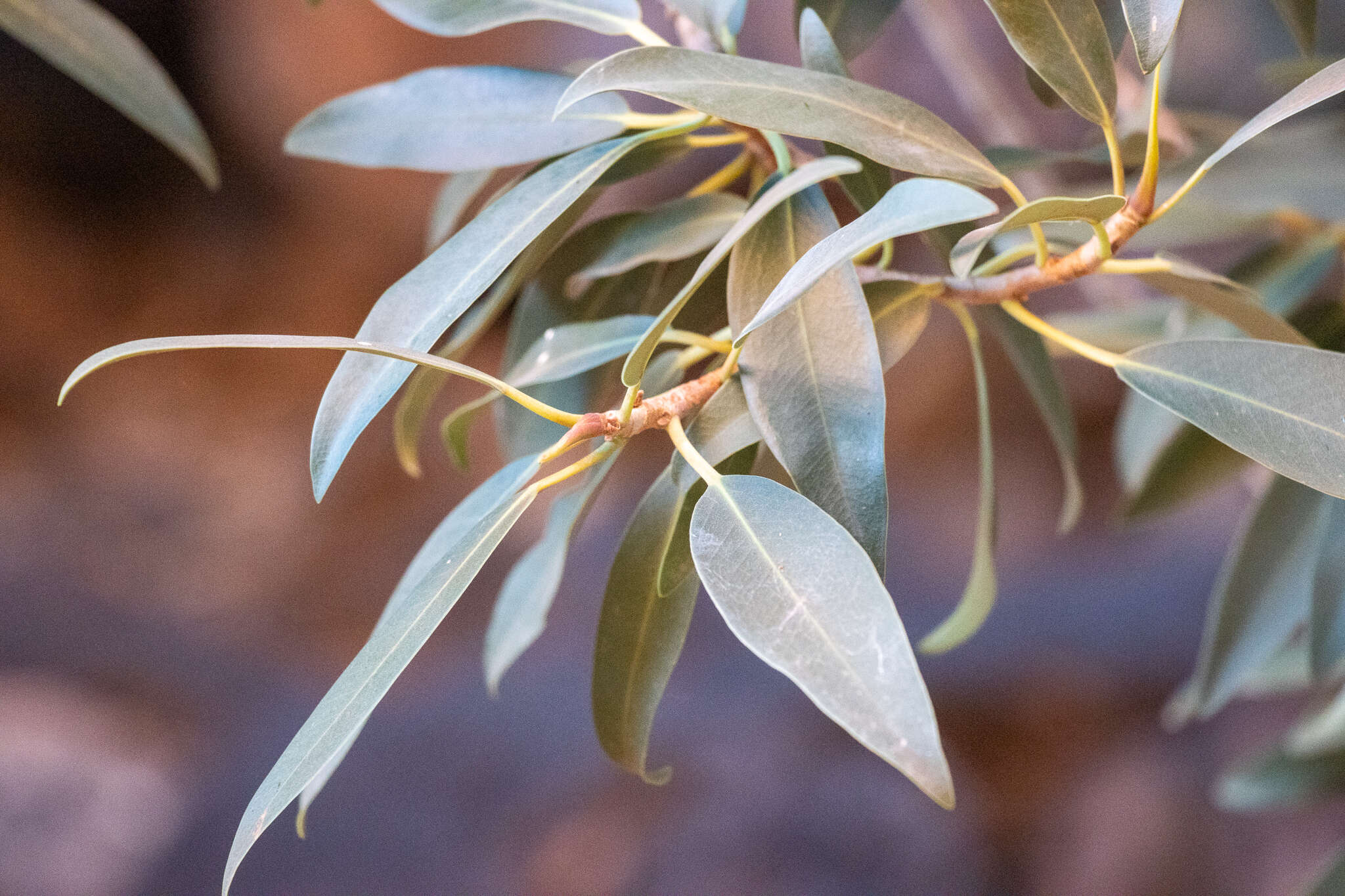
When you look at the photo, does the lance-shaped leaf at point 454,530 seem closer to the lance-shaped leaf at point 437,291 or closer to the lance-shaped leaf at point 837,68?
the lance-shaped leaf at point 437,291

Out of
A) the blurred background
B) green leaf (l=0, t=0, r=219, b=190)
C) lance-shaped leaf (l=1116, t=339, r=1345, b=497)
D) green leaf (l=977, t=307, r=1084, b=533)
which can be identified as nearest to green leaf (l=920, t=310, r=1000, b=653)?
green leaf (l=977, t=307, r=1084, b=533)

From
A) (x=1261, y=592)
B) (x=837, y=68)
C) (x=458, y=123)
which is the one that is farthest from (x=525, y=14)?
(x=1261, y=592)

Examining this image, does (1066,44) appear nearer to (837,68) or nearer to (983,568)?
(837,68)

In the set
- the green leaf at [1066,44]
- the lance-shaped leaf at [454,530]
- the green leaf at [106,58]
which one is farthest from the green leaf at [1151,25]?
the green leaf at [106,58]

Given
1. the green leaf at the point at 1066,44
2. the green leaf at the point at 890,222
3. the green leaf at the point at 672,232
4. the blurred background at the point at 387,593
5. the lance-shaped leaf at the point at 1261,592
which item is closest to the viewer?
the green leaf at the point at 890,222

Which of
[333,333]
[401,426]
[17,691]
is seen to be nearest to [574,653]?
[333,333]
